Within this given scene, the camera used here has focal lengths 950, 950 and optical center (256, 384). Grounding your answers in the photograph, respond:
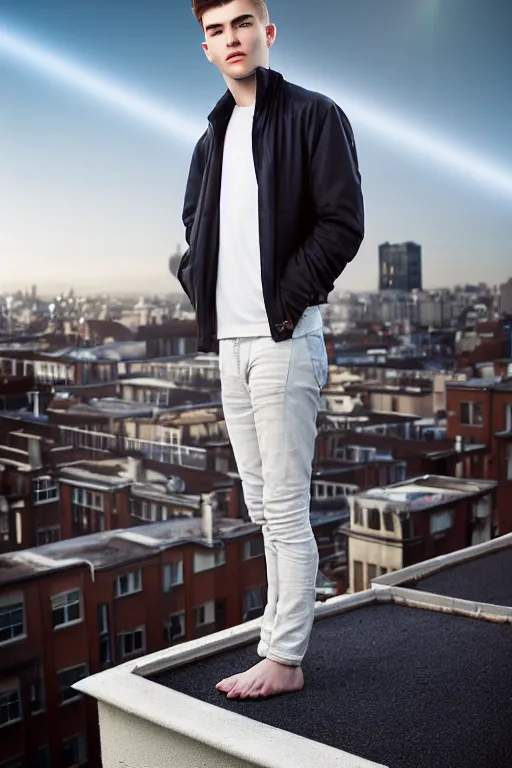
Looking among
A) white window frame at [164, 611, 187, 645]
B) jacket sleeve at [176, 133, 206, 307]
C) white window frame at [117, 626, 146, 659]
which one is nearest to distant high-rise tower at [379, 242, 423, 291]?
white window frame at [164, 611, 187, 645]

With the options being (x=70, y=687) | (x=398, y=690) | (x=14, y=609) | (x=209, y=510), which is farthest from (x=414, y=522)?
(x=398, y=690)

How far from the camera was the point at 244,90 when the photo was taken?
1.85 m

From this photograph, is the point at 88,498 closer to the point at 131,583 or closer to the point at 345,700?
the point at 131,583

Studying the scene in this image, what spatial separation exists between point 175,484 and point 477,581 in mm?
1032

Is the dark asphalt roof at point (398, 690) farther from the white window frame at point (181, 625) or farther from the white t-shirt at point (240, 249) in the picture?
the white window frame at point (181, 625)

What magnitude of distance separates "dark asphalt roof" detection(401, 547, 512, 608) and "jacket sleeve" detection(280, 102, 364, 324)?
4.57ft

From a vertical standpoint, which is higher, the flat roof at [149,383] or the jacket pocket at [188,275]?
the jacket pocket at [188,275]

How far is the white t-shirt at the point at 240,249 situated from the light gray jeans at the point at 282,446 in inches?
1.2

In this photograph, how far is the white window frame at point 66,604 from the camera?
9.53 ft

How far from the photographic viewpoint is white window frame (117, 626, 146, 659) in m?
3.08

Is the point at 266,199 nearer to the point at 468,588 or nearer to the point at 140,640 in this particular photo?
the point at 468,588

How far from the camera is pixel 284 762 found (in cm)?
151

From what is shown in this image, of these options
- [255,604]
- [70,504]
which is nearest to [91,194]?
[70,504]

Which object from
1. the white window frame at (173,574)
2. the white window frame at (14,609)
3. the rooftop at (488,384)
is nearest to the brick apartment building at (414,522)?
the rooftop at (488,384)
